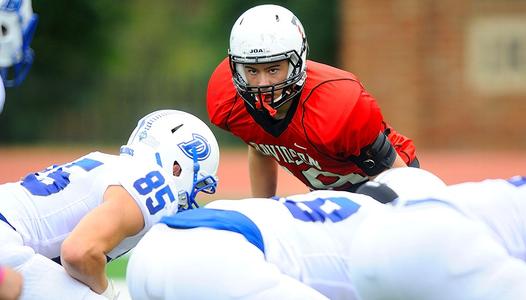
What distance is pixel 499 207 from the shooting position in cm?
293

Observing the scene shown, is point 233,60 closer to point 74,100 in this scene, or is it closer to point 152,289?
point 152,289

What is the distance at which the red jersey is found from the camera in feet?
14.5

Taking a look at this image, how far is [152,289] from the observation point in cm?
304

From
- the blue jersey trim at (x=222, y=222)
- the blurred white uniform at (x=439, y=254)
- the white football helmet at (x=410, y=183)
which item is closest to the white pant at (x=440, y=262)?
the blurred white uniform at (x=439, y=254)

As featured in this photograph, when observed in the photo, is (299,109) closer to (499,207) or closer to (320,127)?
(320,127)

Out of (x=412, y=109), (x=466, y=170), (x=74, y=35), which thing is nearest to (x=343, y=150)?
(x=466, y=170)

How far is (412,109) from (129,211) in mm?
9952

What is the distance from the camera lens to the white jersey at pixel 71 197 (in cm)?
353

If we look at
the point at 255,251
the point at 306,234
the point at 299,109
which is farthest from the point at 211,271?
the point at 299,109

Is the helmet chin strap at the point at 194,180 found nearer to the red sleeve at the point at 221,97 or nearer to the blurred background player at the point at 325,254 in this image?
the blurred background player at the point at 325,254

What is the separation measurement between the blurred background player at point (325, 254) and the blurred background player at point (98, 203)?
0.85 feet

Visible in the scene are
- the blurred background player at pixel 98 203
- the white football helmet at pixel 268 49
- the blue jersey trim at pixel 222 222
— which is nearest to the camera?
the blue jersey trim at pixel 222 222

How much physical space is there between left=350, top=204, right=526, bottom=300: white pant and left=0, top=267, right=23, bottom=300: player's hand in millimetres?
1074

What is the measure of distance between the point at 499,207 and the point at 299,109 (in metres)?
1.76
